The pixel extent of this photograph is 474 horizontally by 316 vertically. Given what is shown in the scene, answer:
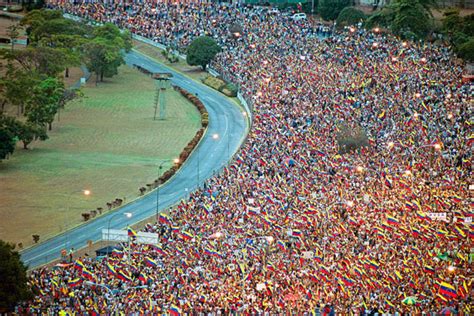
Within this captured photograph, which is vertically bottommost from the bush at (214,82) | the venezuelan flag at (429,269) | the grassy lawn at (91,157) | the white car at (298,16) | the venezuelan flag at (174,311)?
the grassy lawn at (91,157)

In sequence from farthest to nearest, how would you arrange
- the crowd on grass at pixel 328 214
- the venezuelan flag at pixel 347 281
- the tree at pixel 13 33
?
the tree at pixel 13 33 → the venezuelan flag at pixel 347 281 → the crowd on grass at pixel 328 214

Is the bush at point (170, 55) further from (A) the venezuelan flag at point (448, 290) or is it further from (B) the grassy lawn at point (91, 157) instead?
(A) the venezuelan flag at point (448, 290)

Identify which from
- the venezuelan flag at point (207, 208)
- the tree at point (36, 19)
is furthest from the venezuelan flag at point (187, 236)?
the tree at point (36, 19)

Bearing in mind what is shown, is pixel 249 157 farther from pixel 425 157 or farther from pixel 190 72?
pixel 190 72

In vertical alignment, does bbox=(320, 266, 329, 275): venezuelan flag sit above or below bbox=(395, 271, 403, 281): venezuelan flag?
below

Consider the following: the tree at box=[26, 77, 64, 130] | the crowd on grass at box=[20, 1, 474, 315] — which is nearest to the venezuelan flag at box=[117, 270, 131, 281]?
the crowd on grass at box=[20, 1, 474, 315]

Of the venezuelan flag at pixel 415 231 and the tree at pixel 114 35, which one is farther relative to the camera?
the tree at pixel 114 35

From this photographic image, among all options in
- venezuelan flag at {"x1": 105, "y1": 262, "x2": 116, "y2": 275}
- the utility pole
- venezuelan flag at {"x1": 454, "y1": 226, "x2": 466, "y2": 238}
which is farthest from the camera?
the utility pole

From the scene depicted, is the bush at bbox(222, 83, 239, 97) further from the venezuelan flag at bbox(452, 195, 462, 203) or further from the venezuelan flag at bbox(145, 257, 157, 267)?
the venezuelan flag at bbox(145, 257, 157, 267)
